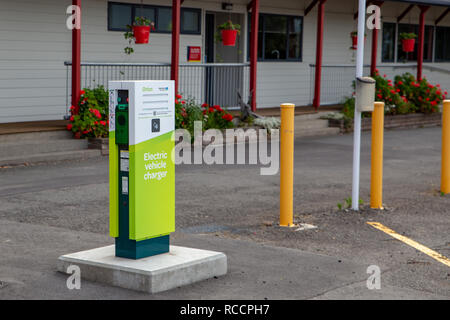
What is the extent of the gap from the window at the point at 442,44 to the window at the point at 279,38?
7914 millimetres

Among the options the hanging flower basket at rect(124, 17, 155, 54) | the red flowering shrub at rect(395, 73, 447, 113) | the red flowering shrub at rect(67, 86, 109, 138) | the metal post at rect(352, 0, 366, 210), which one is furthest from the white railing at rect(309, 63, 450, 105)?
the metal post at rect(352, 0, 366, 210)

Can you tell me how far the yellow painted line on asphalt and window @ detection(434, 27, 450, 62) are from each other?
19.6 meters

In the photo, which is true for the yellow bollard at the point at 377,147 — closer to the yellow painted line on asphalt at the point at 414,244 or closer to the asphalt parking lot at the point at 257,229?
the asphalt parking lot at the point at 257,229

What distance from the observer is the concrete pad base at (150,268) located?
19.1 ft

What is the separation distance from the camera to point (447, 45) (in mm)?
27422

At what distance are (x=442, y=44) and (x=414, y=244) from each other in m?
20.7

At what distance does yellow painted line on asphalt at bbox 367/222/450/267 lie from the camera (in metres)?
7.25

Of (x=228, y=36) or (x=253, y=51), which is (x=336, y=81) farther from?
(x=228, y=36)

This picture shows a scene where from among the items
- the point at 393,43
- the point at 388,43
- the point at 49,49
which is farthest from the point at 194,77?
the point at 393,43

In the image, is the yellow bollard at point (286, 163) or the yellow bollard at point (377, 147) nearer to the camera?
the yellow bollard at point (286, 163)

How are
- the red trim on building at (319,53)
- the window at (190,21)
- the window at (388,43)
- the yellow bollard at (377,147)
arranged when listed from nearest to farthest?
the yellow bollard at (377,147)
the window at (190,21)
the red trim on building at (319,53)
the window at (388,43)

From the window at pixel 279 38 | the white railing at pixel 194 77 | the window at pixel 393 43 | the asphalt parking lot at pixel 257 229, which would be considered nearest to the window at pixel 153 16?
the white railing at pixel 194 77

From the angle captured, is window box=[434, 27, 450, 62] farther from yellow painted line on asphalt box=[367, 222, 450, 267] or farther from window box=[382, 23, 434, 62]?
yellow painted line on asphalt box=[367, 222, 450, 267]

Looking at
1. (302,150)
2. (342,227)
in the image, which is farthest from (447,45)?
(342,227)
